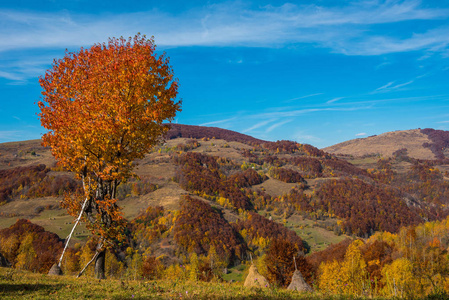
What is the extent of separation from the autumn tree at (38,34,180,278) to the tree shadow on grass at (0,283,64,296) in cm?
441

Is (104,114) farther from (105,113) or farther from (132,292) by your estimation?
(132,292)

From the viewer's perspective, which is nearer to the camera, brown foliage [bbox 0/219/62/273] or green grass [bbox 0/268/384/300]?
green grass [bbox 0/268/384/300]

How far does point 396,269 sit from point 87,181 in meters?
66.1

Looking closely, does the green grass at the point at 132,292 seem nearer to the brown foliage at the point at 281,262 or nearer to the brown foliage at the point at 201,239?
the brown foliage at the point at 281,262

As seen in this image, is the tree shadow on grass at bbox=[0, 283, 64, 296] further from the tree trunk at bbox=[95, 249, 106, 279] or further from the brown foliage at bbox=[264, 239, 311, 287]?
the brown foliage at bbox=[264, 239, 311, 287]

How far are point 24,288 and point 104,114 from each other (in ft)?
29.1

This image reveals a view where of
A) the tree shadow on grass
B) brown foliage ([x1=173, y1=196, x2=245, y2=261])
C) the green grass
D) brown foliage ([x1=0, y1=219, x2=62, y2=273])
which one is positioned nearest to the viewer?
the green grass

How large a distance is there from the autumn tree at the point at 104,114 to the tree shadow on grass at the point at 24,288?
441 centimetres

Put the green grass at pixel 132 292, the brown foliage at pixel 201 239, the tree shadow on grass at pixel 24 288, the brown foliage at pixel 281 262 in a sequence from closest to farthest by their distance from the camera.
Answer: the green grass at pixel 132 292 < the tree shadow on grass at pixel 24 288 < the brown foliage at pixel 281 262 < the brown foliage at pixel 201 239

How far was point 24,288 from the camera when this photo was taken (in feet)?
36.7

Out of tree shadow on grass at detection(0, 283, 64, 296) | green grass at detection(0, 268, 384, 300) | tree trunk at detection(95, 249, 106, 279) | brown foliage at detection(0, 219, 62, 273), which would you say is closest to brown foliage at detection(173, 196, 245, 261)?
brown foliage at detection(0, 219, 62, 273)

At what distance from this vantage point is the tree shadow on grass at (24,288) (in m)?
10.4

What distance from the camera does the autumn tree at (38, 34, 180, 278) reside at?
48.9 ft

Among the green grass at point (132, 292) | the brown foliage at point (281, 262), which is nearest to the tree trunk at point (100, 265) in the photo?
the green grass at point (132, 292)
